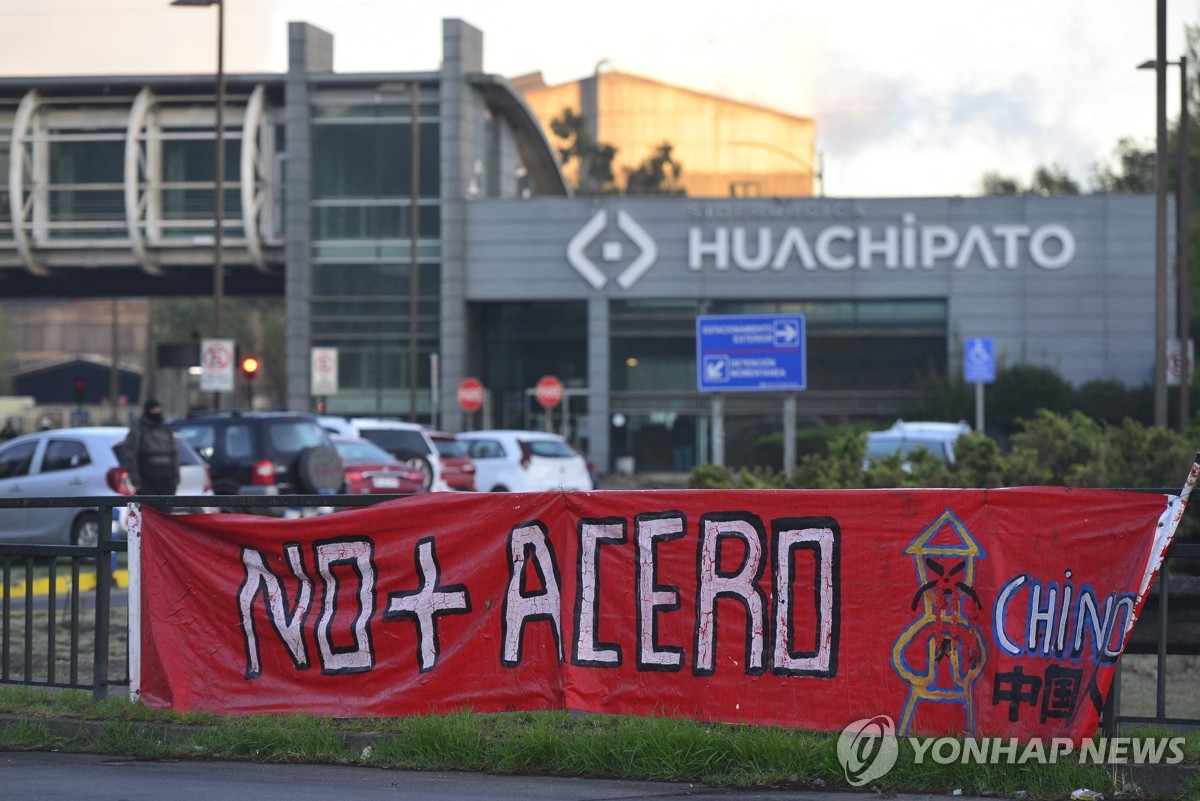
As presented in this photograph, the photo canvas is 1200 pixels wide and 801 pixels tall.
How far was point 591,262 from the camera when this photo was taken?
174 feet

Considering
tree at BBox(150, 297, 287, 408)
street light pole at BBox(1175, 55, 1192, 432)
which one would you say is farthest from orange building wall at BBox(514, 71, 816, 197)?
street light pole at BBox(1175, 55, 1192, 432)

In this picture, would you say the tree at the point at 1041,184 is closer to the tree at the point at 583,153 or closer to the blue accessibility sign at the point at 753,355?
the tree at the point at 583,153

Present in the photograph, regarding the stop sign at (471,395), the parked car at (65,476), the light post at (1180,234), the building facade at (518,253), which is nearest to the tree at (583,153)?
the building facade at (518,253)

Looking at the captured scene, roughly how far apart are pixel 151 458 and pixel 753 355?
10.3 meters

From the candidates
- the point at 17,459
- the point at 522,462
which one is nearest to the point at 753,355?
the point at 522,462

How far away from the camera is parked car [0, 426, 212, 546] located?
1847 cm

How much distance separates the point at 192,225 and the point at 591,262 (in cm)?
1338

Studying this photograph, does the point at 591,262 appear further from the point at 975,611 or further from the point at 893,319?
the point at 975,611

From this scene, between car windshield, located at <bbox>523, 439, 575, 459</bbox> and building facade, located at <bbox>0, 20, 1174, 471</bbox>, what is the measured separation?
21.5 m

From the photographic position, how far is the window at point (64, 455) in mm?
19453

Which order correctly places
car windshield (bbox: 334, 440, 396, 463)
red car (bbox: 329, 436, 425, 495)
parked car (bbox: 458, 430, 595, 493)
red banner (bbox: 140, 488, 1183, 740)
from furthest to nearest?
parked car (bbox: 458, 430, 595, 493) < car windshield (bbox: 334, 440, 396, 463) < red car (bbox: 329, 436, 425, 495) < red banner (bbox: 140, 488, 1183, 740)

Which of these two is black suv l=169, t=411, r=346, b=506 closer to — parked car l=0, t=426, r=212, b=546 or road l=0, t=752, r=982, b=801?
parked car l=0, t=426, r=212, b=546

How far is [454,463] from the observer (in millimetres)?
28141

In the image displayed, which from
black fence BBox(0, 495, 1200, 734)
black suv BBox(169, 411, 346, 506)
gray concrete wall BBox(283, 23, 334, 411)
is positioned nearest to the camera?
black fence BBox(0, 495, 1200, 734)
